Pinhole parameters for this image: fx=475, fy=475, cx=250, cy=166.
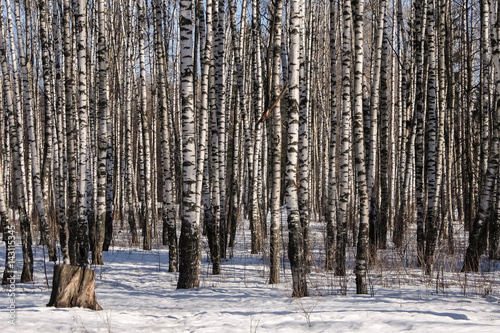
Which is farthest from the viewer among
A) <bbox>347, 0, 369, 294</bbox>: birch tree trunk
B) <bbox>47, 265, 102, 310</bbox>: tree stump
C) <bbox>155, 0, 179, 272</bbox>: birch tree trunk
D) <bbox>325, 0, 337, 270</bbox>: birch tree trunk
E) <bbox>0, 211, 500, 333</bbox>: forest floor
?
<bbox>155, 0, 179, 272</bbox>: birch tree trunk

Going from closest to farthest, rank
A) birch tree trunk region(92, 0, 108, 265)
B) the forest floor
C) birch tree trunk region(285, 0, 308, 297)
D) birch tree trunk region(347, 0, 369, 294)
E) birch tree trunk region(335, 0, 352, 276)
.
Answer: the forest floor < birch tree trunk region(347, 0, 369, 294) < birch tree trunk region(285, 0, 308, 297) < birch tree trunk region(335, 0, 352, 276) < birch tree trunk region(92, 0, 108, 265)

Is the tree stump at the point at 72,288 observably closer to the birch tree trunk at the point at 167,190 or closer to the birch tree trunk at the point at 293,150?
the birch tree trunk at the point at 293,150

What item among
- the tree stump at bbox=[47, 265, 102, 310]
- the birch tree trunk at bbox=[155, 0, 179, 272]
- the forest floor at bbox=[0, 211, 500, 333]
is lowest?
the forest floor at bbox=[0, 211, 500, 333]

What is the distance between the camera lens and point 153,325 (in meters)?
5.52

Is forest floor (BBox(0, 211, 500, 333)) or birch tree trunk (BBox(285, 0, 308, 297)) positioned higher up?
birch tree trunk (BBox(285, 0, 308, 297))

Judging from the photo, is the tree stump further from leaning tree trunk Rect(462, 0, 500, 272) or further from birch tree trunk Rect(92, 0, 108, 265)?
leaning tree trunk Rect(462, 0, 500, 272)

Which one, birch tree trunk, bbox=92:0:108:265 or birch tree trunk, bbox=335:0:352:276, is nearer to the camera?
birch tree trunk, bbox=335:0:352:276

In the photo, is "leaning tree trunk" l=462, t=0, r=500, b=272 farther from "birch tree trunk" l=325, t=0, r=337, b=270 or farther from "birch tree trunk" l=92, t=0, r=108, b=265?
"birch tree trunk" l=92, t=0, r=108, b=265

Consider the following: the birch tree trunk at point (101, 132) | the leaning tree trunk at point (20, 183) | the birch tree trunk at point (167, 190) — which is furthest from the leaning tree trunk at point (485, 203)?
the leaning tree trunk at point (20, 183)

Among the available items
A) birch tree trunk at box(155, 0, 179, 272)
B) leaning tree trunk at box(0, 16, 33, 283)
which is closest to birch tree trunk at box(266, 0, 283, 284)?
birch tree trunk at box(155, 0, 179, 272)

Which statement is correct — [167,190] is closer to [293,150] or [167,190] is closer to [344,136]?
[293,150]

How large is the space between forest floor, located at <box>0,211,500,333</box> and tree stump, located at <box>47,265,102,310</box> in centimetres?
17

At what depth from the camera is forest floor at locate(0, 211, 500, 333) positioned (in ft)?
17.3

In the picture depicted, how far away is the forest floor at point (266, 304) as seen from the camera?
527cm
